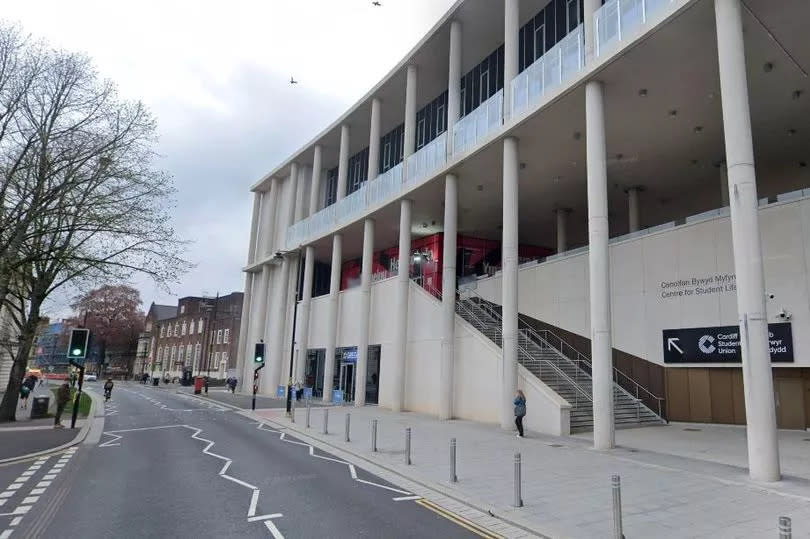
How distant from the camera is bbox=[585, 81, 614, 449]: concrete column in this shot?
13.7 m

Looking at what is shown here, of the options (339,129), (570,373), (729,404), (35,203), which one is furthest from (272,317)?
(729,404)

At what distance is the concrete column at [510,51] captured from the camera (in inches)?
778

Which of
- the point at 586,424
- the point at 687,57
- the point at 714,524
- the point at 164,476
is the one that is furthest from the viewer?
the point at 586,424

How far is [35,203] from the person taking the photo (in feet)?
40.6

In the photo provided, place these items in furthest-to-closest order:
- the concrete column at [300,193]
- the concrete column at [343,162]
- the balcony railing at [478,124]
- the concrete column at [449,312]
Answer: the concrete column at [300,193] → the concrete column at [343,162] → the concrete column at [449,312] → the balcony railing at [478,124]

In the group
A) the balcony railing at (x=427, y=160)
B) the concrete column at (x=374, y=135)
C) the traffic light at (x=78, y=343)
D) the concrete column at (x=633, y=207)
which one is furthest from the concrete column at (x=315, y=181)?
the traffic light at (x=78, y=343)

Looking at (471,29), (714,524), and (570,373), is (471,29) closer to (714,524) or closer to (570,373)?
(570,373)

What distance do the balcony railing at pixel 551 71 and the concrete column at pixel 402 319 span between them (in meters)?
8.66

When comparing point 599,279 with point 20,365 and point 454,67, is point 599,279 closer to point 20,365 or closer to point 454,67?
point 454,67

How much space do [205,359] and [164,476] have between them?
60.7m

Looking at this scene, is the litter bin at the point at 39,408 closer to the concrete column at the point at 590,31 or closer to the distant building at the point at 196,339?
the concrete column at the point at 590,31

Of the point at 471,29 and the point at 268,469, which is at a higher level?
the point at 471,29

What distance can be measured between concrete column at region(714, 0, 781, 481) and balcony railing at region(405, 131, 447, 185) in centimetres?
1310

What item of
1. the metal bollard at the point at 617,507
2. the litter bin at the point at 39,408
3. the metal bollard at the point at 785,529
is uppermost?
the metal bollard at the point at 785,529
